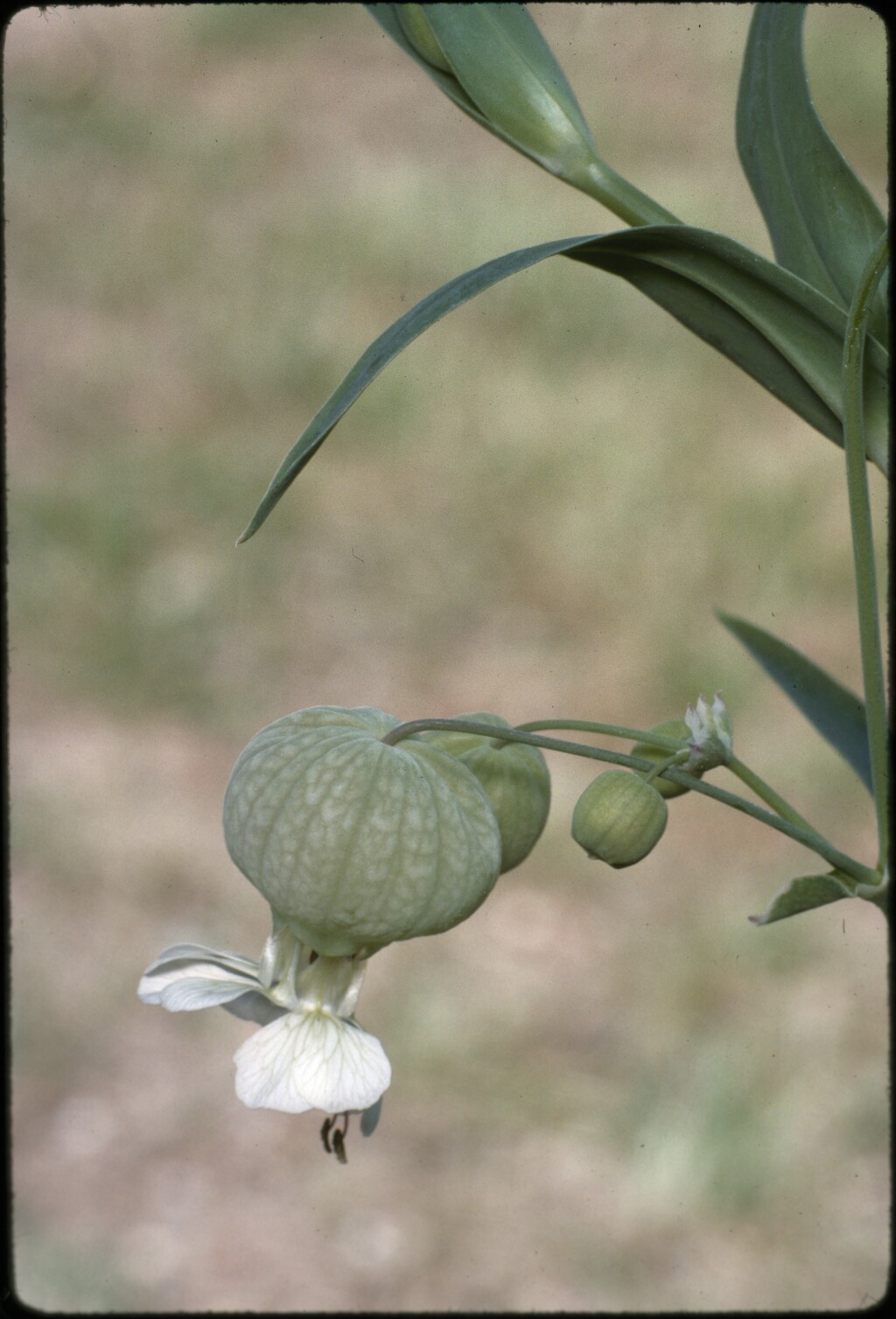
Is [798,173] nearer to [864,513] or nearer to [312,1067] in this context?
[864,513]

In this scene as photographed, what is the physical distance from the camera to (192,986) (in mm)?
736

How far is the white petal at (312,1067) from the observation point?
68 centimetres

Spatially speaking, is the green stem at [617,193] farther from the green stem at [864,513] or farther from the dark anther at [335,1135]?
the dark anther at [335,1135]

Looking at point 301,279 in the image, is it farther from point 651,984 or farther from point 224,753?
point 651,984

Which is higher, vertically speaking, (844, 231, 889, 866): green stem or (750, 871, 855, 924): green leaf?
(844, 231, 889, 866): green stem

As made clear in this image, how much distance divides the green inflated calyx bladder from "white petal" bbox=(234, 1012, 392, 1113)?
4cm

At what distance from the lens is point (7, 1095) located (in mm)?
1088

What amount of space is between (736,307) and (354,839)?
1.18 feet

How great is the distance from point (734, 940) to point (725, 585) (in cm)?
74

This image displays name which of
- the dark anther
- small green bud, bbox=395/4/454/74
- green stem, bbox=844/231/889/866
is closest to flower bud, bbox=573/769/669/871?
green stem, bbox=844/231/889/866

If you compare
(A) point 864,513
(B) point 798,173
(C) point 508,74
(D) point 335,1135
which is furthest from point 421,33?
(D) point 335,1135

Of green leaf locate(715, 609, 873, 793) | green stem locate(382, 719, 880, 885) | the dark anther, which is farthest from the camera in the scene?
green leaf locate(715, 609, 873, 793)

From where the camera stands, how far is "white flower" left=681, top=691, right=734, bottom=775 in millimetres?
697

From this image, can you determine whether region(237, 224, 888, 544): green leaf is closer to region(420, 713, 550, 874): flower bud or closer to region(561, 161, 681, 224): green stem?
region(561, 161, 681, 224): green stem
